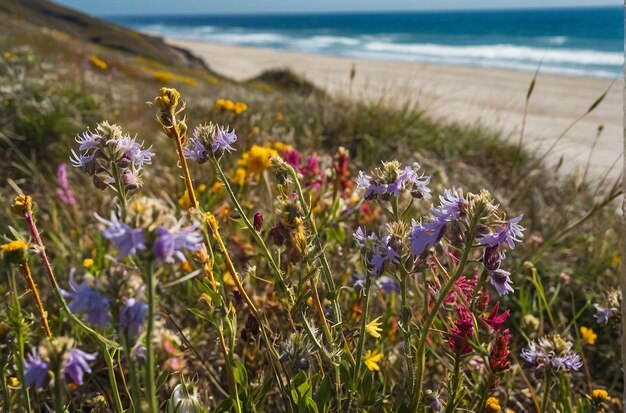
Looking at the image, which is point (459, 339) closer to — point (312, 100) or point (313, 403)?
point (313, 403)

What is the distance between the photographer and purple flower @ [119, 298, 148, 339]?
0.78 metres

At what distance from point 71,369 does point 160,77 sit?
14822 millimetres

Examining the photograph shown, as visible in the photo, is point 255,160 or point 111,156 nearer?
point 111,156

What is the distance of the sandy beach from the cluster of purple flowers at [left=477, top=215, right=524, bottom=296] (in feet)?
8.70

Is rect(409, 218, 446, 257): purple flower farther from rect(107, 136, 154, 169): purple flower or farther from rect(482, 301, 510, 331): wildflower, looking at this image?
rect(107, 136, 154, 169): purple flower

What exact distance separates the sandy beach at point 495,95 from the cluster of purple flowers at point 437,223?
2.79 m

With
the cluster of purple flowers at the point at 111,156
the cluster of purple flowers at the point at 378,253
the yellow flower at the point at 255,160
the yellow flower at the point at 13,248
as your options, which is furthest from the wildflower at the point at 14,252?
the yellow flower at the point at 255,160

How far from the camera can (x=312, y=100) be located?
21.9 ft

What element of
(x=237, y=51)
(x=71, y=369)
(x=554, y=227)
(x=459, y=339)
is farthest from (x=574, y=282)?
(x=237, y=51)

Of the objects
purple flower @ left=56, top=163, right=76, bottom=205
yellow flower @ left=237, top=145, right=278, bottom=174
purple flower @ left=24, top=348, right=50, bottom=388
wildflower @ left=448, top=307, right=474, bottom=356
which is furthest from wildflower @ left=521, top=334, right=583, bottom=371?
purple flower @ left=56, top=163, right=76, bottom=205


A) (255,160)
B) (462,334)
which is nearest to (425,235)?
(462,334)

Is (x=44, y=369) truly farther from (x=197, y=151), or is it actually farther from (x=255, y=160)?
(x=255, y=160)

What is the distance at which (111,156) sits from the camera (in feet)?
3.74

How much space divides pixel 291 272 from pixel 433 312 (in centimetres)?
99
